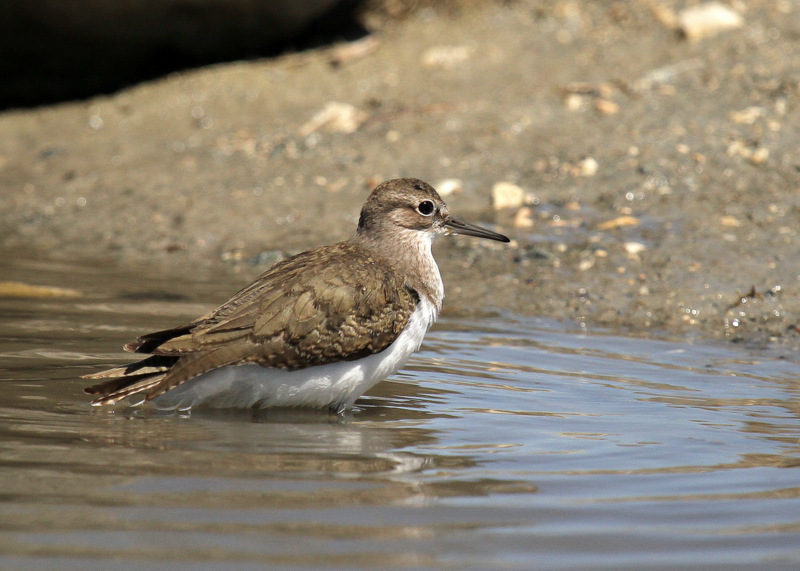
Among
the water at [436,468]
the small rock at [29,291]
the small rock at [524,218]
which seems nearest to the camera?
the water at [436,468]

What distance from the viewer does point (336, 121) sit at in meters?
11.1

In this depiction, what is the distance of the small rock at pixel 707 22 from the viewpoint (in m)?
11.0

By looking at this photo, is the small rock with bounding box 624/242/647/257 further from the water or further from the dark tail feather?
the dark tail feather

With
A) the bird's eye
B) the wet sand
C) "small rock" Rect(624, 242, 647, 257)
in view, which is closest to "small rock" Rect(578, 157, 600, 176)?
the wet sand

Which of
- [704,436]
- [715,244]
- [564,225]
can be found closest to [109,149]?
[564,225]

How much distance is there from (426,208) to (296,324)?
1.63 m

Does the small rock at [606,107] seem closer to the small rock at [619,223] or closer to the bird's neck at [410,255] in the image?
the small rock at [619,223]

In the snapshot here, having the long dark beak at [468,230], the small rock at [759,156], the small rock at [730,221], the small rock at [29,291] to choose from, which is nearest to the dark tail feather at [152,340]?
the long dark beak at [468,230]

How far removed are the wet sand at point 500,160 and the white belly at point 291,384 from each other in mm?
2380

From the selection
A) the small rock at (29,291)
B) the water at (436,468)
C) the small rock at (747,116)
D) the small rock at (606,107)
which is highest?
the small rock at (606,107)

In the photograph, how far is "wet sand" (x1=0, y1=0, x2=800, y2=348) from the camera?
27.1ft

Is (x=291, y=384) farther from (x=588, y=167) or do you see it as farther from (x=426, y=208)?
(x=588, y=167)

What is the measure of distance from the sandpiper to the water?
15 cm

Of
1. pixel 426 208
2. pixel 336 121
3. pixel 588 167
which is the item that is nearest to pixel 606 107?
pixel 588 167
